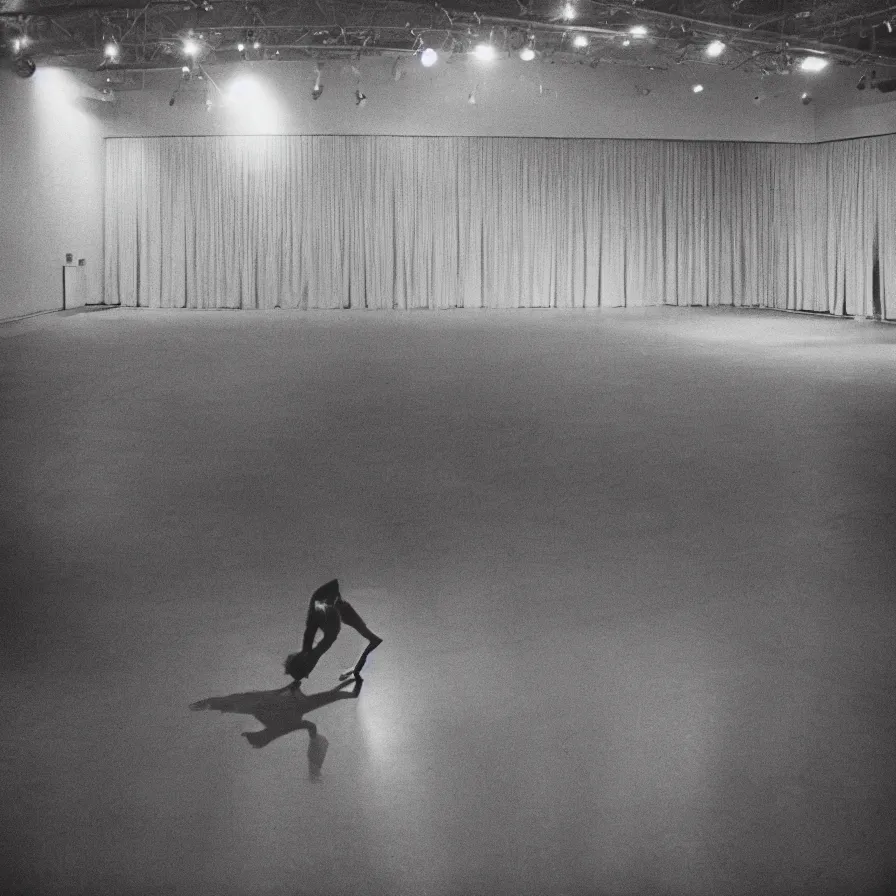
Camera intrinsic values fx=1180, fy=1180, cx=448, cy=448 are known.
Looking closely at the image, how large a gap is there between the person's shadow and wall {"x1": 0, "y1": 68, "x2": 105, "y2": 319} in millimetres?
15506

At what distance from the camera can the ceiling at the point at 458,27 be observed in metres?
15.8

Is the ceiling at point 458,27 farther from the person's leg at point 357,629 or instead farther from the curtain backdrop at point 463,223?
the person's leg at point 357,629

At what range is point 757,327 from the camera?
734 inches

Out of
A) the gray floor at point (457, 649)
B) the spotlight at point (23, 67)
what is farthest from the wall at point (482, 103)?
the gray floor at point (457, 649)

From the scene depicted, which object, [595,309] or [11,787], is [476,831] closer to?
[11,787]

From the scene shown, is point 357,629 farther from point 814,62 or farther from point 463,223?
point 463,223

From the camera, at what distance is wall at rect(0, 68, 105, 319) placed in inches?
702

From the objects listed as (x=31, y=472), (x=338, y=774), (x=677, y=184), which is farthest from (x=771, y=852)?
(x=677, y=184)

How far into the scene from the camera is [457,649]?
4.16m

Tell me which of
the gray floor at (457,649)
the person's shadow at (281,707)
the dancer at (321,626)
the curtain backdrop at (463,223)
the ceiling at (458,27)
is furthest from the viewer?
the curtain backdrop at (463,223)

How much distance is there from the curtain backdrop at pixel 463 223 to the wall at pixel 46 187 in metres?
0.92

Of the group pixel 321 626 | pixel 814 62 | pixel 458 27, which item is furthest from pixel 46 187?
pixel 321 626

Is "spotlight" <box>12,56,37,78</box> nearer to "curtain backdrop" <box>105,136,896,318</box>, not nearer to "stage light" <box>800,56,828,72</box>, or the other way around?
"curtain backdrop" <box>105,136,896,318</box>

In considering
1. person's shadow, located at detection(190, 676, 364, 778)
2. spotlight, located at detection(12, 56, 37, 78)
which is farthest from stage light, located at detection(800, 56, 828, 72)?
person's shadow, located at detection(190, 676, 364, 778)
